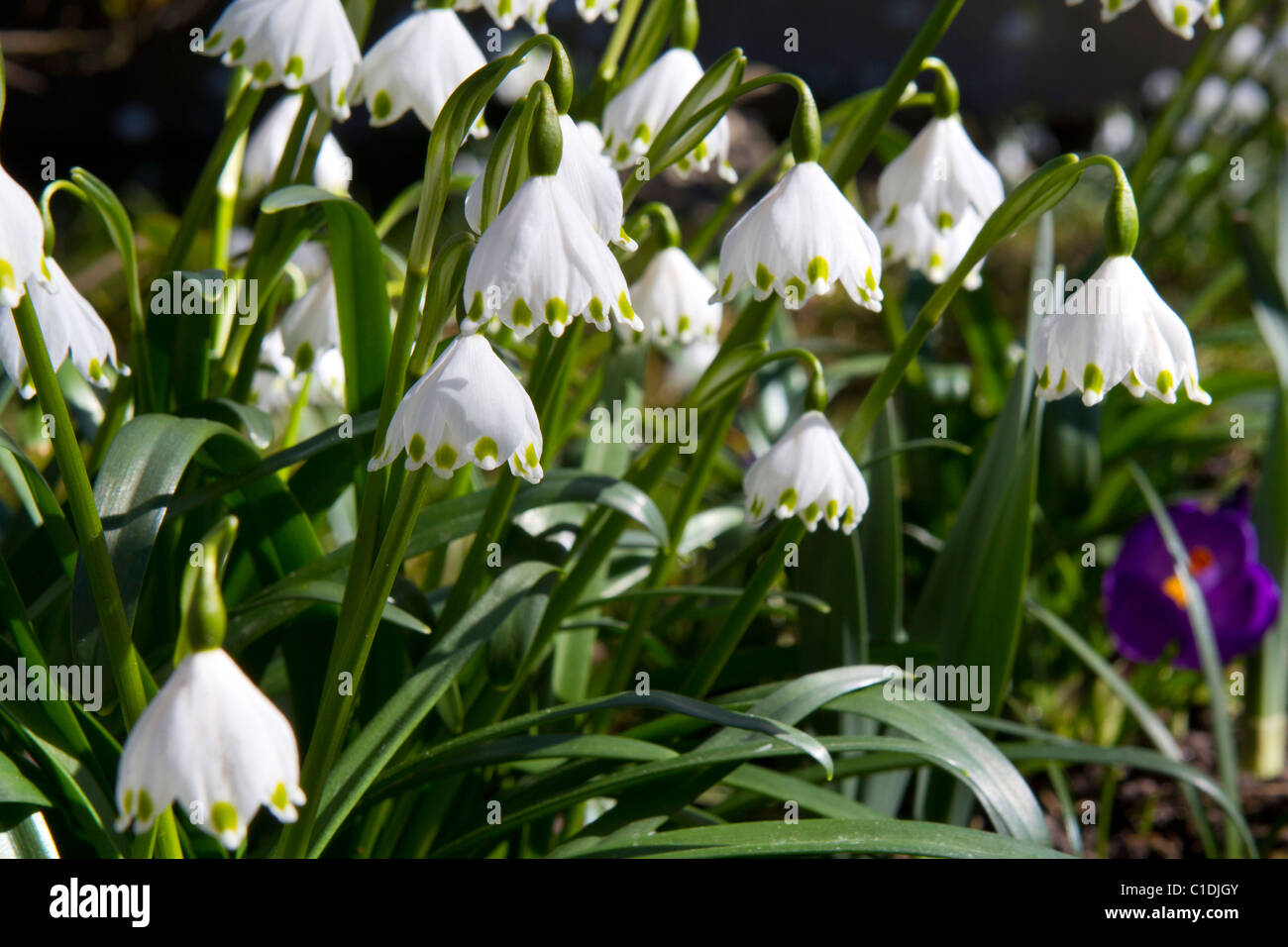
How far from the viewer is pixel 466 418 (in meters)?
0.90

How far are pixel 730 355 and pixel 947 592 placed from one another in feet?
1.86

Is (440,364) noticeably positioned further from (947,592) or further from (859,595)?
(947,592)

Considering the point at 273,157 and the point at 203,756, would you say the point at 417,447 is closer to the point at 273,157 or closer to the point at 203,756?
the point at 203,756

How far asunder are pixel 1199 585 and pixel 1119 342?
1197 millimetres

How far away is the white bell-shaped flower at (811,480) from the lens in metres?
1.23

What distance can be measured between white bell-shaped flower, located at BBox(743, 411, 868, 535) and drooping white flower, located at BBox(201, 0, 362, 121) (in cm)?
60

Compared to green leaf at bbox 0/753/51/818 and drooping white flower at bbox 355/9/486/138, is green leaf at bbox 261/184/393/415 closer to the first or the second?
drooping white flower at bbox 355/9/486/138

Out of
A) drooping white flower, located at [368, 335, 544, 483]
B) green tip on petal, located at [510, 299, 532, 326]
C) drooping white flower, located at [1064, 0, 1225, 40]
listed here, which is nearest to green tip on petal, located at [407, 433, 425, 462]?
drooping white flower, located at [368, 335, 544, 483]

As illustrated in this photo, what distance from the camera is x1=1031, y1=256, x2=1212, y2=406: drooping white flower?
1041 millimetres

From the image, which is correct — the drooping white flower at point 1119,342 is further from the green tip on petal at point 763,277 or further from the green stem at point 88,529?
the green stem at point 88,529

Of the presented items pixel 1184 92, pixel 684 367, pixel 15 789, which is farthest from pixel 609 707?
pixel 684 367

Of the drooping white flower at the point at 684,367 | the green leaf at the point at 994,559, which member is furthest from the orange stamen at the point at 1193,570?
the drooping white flower at the point at 684,367
